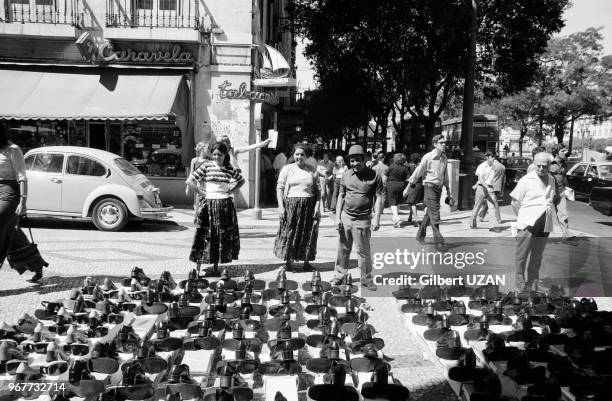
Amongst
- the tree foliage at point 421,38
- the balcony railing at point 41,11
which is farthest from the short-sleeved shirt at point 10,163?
the tree foliage at point 421,38

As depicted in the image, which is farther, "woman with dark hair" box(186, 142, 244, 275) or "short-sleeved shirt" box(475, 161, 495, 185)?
"short-sleeved shirt" box(475, 161, 495, 185)

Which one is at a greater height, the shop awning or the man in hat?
the shop awning

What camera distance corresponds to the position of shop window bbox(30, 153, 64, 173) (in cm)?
1283

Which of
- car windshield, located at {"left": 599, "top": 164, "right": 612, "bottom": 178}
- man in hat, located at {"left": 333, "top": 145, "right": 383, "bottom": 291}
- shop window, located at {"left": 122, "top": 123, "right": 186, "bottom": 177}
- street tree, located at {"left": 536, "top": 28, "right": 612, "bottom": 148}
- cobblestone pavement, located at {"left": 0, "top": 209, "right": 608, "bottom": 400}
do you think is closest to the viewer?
cobblestone pavement, located at {"left": 0, "top": 209, "right": 608, "bottom": 400}

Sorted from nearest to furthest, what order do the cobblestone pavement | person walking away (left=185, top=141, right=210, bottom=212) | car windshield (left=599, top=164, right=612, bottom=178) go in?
the cobblestone pavement → person walking away (left=185, top=141, right=210, bottom=212) → car windshield (left=599, top=164, right=612, bottom=178)

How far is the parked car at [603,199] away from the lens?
15781mm

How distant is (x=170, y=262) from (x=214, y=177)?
86.6 inches

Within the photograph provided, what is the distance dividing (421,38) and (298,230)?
17455 millimetres

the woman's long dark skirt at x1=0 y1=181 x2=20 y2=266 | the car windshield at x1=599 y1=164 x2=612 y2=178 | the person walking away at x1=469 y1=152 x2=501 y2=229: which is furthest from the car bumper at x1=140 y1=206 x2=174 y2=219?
the car windshield at x1=599 y1=164 x2=612 y2=178

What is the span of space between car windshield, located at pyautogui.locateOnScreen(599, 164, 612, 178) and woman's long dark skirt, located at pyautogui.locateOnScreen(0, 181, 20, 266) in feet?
71.1

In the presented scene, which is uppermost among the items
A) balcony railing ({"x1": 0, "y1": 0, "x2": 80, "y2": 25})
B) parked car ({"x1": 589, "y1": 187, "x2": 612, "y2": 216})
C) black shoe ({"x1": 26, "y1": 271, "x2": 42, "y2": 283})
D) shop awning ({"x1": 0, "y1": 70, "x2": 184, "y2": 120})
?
balcony railing ({"x1": 0, "y1": 0, "x2": 80, "y2": 25})

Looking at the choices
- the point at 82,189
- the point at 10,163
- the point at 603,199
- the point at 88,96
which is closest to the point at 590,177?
the point at 603,199

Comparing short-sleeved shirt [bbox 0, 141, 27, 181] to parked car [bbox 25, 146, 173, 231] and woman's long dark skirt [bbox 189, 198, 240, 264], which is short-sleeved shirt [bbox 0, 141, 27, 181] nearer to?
woman's long dark skirt [bbox 189, 198, 240, 264]

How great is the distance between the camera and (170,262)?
952 cm
